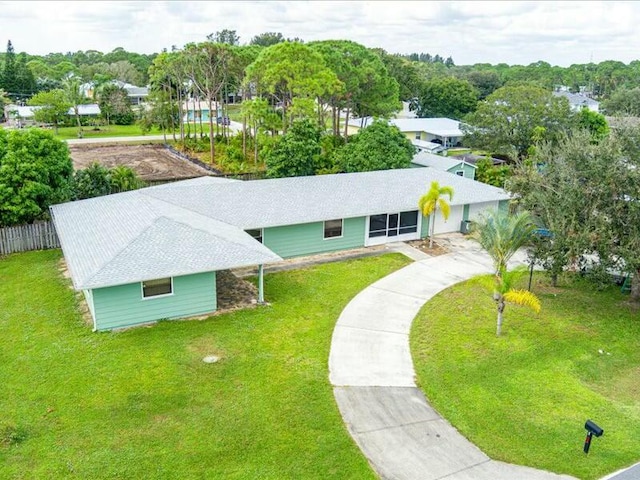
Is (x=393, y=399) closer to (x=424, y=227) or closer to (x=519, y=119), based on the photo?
(x=424, y=227)

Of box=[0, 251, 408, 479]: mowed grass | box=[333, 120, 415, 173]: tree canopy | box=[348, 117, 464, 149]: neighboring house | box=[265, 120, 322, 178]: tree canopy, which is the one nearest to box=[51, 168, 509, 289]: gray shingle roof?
box=[0, 251, 408, 479]: mowed grass

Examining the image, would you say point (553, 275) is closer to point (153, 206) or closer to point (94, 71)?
point (153, 206)

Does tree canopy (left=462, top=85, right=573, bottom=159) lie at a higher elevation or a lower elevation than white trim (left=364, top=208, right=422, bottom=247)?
higher

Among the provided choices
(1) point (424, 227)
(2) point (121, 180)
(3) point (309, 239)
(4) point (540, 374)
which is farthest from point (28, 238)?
(4) point (540, 374)

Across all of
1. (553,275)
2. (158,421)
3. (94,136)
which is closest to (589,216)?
(553,275)

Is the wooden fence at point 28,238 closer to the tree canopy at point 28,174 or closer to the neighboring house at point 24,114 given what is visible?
the tree canopy at point 28,174

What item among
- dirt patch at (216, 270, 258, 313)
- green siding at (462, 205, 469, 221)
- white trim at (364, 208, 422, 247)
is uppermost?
green siding at (462, 205, 469, 221)

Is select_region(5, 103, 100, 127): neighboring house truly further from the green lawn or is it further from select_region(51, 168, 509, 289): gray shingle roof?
select_region(51, 168, 509, 289): gray shingle roof
